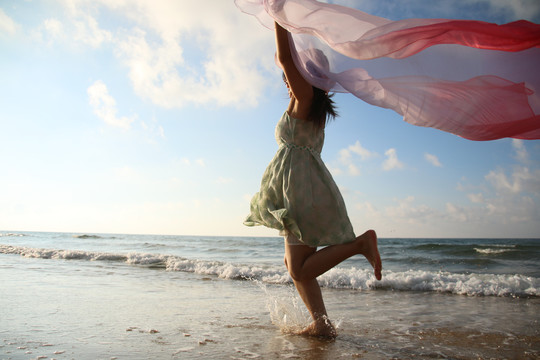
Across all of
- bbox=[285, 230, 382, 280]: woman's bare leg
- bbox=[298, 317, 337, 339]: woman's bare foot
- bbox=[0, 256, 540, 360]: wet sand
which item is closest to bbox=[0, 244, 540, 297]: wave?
bbox=[0, 256, 540, 360]: wet sand

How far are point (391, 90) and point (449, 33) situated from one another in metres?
0.58

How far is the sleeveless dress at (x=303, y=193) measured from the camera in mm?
2840

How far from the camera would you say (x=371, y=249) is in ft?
9.03

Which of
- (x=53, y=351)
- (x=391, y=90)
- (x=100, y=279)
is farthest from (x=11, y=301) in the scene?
(x=391, y=90)

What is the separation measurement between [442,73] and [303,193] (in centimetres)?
143

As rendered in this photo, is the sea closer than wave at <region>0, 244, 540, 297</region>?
Yes

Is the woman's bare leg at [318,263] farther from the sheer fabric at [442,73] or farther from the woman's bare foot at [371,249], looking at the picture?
the sheer fabric at [442,73]

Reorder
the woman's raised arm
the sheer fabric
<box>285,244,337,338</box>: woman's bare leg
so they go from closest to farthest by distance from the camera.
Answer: the woman's raised arm, the sheer fabric, <box>285,244,337,338</box>: woman's bare leg

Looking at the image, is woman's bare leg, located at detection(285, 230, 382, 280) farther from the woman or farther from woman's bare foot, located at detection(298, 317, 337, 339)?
woman's bare foot, located at detection(298, 317, 337, 339)

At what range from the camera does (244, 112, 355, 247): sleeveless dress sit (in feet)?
9.32

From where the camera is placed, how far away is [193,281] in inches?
285

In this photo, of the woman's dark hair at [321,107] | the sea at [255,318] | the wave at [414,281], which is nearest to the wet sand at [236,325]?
the sea at [255,318]

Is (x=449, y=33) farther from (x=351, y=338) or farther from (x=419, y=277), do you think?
(x=419, y=277)

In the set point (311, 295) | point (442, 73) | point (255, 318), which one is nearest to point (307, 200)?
point (311, 295)
